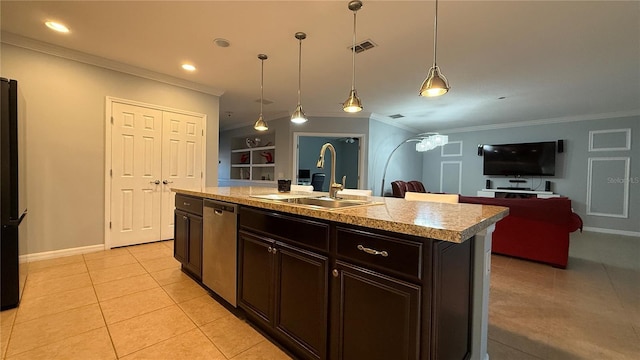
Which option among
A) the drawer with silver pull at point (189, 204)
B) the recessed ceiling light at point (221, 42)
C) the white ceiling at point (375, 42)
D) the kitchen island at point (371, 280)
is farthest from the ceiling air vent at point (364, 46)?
the drawer with silver pull at point (189, 204)

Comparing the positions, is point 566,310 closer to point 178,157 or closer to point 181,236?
point 181,236

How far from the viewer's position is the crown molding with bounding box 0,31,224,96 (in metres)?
2.79

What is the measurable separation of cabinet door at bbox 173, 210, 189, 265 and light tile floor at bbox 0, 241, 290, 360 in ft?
0.67

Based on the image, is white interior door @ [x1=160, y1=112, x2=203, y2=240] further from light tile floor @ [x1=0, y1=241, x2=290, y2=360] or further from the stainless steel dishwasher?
the stainless steel dishwasher

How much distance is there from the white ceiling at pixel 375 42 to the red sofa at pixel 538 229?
1725 millimetres

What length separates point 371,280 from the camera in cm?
111

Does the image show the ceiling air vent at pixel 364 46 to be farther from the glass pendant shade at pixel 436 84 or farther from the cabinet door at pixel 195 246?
the cabinet door at pixel 195 246

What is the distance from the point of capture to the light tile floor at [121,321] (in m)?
1.54

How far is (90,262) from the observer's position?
2.95 m

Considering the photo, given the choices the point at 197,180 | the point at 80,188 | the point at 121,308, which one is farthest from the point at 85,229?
the point at 121,308

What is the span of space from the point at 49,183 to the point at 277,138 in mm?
3969

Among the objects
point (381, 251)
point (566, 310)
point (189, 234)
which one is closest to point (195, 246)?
point (189, 234)

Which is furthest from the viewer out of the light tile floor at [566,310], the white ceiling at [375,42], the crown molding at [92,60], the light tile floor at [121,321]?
the crown molding at [92,60]

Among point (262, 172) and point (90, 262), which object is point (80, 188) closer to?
Answer: point (90, 262)
